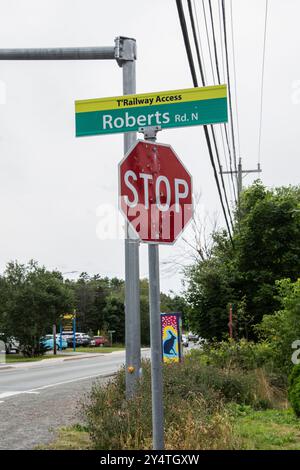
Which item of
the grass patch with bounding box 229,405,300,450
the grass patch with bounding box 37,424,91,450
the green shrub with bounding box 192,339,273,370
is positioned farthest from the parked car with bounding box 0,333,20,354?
the grass patch with bounding box 37,424,91,450

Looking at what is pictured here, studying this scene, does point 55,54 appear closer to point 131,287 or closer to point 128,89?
point 128,89

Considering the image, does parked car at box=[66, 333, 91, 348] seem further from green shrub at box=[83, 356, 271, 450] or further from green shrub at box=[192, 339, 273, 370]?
green shrub at box=[83, 356, 271, 450]

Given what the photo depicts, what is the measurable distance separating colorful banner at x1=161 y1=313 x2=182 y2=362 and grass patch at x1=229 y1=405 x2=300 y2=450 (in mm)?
3024

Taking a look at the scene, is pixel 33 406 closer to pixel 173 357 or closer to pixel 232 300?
pixel 173 357

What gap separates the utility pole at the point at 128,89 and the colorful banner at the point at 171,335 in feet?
16.9

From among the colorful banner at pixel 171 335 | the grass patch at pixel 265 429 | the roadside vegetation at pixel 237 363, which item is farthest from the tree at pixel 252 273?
the grass patch at pixel 265 429

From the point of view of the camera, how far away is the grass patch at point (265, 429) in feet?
24.3

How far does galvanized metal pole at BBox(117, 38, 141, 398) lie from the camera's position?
8.14 metres

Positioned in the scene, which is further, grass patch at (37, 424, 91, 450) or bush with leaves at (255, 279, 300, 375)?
bush with leaves at (255, 279, 300, 375)

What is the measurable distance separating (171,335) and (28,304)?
24.5m

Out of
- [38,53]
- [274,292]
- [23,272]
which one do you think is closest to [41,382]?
[274,292]

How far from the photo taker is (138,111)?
5.27 meters

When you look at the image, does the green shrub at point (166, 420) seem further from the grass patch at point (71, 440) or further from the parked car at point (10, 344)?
the parked car at point (10, 344)

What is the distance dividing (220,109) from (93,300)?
3165 inches
